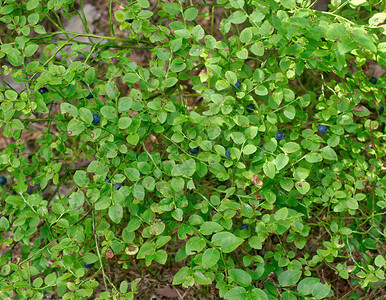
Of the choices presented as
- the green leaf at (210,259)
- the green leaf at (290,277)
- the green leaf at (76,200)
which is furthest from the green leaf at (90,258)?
the green leaf at (290,277)

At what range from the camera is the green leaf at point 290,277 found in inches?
61.7

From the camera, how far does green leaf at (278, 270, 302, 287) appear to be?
1.57m

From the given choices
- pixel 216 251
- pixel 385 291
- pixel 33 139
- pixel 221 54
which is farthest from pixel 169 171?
pixel 33 139

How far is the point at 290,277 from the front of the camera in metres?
1.57

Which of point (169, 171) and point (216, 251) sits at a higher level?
point (169, 171)

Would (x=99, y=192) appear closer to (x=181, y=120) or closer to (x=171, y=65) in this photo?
(x=181, y=120)

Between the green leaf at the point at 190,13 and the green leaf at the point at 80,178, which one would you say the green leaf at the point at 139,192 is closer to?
the green leaf at the point at 80,178

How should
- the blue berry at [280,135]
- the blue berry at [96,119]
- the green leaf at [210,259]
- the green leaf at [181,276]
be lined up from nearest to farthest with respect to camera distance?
the green leaf at [210,259] → the green leaf at [181,276] → the blue berry at [96,119] → the blue berry at [280,135]

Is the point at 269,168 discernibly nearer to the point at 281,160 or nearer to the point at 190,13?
the point at 281,160

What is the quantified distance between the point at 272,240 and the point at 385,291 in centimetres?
60

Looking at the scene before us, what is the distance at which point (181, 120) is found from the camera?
4.91 ft

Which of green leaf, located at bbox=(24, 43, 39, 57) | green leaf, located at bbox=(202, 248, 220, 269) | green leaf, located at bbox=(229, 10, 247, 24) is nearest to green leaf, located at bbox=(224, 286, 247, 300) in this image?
green leaf, located at bbox=(202, 248, 220, 269)

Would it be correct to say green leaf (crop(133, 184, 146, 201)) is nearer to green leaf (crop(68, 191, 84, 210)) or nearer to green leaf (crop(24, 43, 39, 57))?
green leaf (crop(68, 191, 84, 210))

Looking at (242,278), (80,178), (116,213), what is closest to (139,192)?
(116,213)
